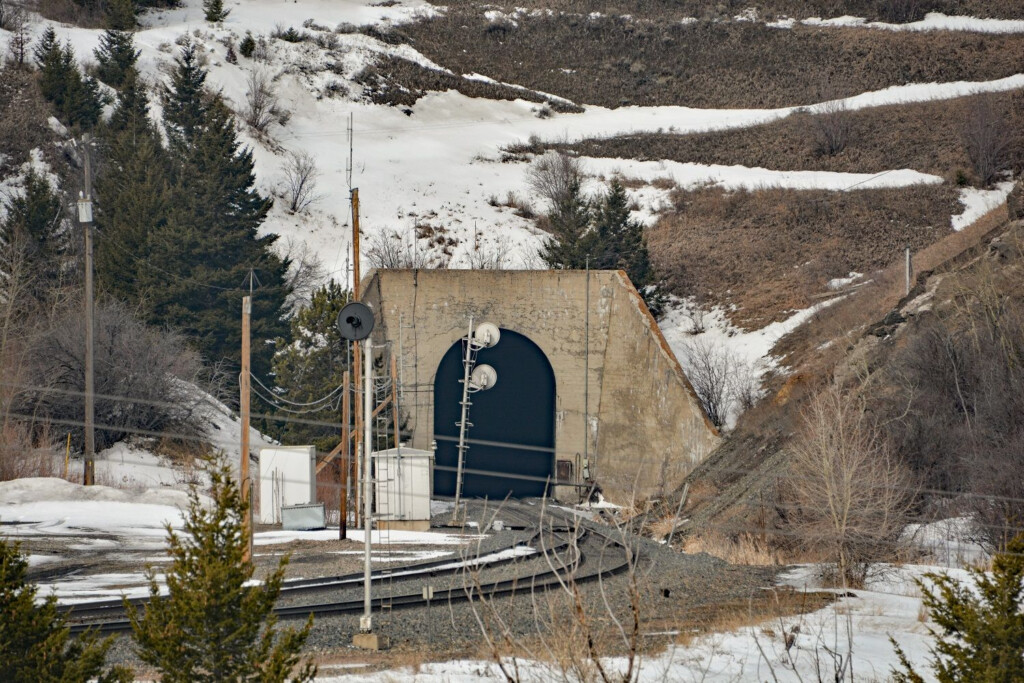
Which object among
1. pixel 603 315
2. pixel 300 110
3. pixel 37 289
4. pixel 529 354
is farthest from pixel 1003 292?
pixel 300 110

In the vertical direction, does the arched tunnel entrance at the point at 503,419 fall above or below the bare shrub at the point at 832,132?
below

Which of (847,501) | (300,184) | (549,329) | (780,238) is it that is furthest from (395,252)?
(847,501)

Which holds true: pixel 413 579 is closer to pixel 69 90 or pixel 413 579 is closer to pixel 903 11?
pixel 69 90

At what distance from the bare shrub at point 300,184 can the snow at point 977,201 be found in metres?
28.5

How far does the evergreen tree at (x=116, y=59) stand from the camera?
182 feet

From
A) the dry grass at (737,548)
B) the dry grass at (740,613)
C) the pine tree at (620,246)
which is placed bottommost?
the dry grass at (737,548)

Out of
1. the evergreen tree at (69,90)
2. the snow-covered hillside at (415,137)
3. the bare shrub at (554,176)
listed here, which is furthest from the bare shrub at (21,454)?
the bare shrub at (554,176)

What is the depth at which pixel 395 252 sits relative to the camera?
48.4m

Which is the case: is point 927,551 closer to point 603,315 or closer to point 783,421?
point 783,421

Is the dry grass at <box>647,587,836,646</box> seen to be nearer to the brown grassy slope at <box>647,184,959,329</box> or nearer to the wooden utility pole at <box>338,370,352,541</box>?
the wooden utility pole at <box>338,370,352,541</box>

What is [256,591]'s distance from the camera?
8.66 metres

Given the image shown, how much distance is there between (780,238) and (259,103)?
28733 mm

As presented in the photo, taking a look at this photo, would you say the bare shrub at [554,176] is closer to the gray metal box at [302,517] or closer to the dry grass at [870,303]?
the dry grass at [870,303]

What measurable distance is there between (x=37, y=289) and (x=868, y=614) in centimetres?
3141
